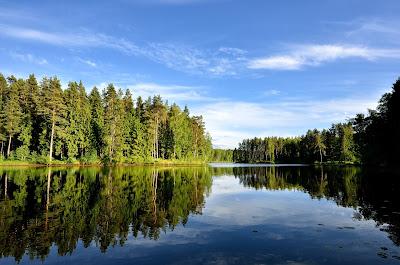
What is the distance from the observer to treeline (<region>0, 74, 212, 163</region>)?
255ft

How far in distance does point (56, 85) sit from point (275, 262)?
82.0 m

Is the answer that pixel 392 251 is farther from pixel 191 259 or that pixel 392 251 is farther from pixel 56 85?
pixel 56 85

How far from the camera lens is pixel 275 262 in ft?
39.9

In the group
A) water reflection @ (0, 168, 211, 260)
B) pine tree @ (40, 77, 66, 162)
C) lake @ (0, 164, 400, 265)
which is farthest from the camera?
pine tree @ (40, 77, 66, 162)

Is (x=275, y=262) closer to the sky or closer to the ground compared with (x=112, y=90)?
closer to the ground

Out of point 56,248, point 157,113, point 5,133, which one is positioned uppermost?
point 157,113

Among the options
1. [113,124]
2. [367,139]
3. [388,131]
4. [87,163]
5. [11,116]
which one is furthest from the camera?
[113,124]

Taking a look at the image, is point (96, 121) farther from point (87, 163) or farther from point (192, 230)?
point (192, 230)

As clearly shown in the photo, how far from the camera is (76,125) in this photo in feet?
282

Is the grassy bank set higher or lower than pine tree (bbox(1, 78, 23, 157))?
lower

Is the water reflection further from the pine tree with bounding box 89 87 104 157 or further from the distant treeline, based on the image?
the pine tree with bounding box 89 87 104 157

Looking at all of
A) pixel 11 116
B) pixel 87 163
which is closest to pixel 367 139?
pixel 87 163

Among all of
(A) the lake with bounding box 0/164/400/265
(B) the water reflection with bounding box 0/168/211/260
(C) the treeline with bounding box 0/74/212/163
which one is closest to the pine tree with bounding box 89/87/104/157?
(C) the treeline with bounding box 0/74/212/163

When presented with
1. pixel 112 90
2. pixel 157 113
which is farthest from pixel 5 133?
pixel 157 113
